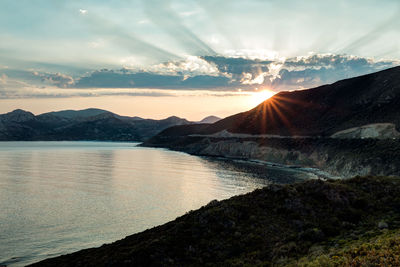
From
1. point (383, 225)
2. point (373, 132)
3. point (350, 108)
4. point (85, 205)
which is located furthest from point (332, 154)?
point (85, 205)

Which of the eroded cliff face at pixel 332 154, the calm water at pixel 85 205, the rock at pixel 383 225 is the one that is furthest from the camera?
the eroded cliff face at pixel 332 154

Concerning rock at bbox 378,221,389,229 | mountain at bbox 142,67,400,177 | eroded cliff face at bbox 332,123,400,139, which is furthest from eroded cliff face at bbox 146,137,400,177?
rock at bbox 378,221,389,229

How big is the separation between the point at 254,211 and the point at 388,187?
71.7ft

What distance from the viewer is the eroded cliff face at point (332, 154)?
93.1 meters

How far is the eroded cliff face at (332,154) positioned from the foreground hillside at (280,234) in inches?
2394

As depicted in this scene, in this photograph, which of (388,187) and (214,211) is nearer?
(214,211)

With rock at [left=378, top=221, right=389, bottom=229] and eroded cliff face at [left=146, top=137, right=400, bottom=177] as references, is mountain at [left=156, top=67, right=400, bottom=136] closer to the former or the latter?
eroded cliff face at [left=146, top=137, right=400, bottom=177]

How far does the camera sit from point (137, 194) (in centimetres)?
7181

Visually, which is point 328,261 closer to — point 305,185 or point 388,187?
point 305,185

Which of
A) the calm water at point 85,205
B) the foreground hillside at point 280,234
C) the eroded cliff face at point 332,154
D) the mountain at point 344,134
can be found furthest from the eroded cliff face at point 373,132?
the foreground hillside at point 280,234

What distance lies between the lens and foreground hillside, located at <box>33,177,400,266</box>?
22461mm

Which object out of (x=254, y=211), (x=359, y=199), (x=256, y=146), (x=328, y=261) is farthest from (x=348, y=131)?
(x=328, y=261)

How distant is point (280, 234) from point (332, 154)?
349 ft

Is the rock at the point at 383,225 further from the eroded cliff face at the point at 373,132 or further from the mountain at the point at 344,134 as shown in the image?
the eroded cliff face at the point at 373,132
